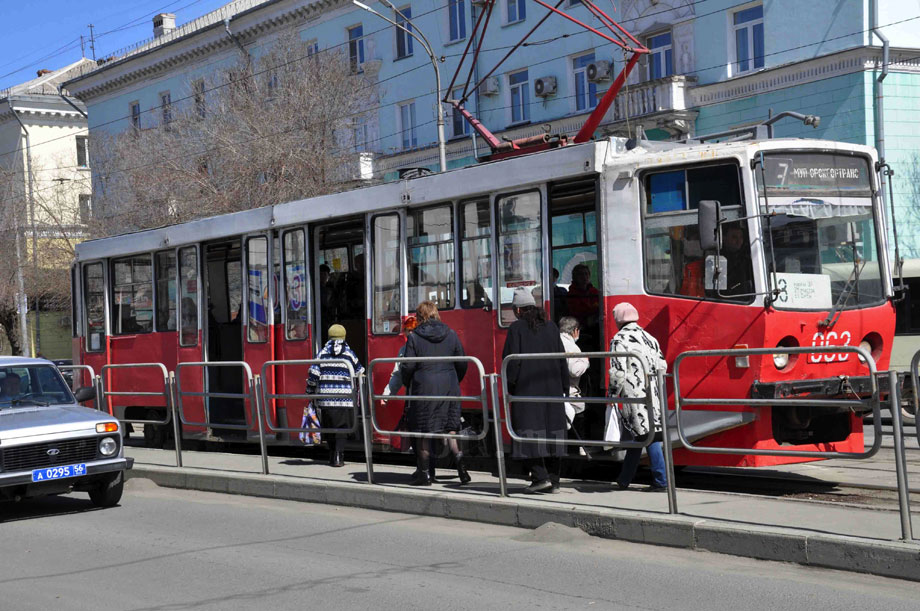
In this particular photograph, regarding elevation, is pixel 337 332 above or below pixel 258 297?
below

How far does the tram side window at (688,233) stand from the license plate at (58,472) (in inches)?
215

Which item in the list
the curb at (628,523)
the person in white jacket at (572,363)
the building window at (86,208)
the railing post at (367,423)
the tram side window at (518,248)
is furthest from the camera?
the building window at (86,208)

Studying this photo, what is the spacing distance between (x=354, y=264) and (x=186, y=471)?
3.07 m

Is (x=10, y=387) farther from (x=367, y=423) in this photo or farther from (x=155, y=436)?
(x=155, y=436)

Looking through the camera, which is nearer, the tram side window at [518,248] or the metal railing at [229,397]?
the tram side window at [518,248]

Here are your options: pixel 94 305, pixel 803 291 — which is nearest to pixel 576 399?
pixel 803 291

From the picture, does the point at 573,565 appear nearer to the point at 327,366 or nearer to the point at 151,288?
the point at 327,366

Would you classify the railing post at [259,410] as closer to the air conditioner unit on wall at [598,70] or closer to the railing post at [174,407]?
the railing post at [174,407]

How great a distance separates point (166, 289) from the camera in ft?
56.0

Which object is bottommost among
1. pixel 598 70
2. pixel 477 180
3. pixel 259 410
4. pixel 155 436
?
pixel 155 436

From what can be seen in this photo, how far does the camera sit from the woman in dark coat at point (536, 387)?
380 inches

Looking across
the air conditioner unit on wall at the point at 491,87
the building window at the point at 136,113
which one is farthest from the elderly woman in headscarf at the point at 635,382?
the building window at the point at 136,113

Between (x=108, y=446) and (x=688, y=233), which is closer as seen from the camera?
(x=688, y=233)

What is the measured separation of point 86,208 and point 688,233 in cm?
3358
